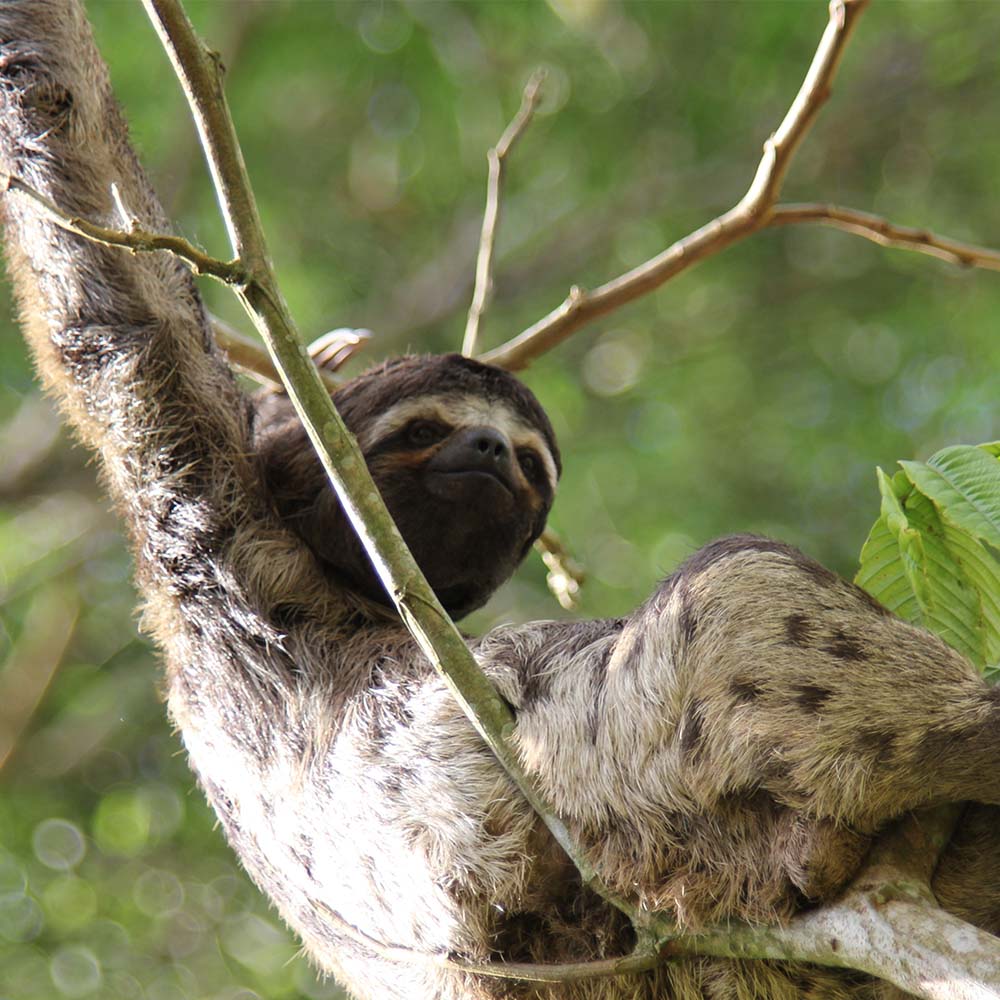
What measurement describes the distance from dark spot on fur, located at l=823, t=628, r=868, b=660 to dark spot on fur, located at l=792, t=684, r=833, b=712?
0.12 m

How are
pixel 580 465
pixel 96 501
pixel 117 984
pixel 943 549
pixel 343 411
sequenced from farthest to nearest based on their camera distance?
1. pixel 580 465
2. pixel 117 984
3. pixel 96 501
4. pixel 343 411
5. pixel 943 549

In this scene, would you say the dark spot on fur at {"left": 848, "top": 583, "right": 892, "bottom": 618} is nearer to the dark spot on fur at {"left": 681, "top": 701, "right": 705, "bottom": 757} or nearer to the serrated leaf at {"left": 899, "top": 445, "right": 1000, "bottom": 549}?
the serrated leaf at {"left": 899, "top": 445, "right": 1000, "bottom": 549}

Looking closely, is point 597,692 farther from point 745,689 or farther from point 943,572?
point 943,572

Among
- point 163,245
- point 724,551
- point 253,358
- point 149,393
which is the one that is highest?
point 163,245

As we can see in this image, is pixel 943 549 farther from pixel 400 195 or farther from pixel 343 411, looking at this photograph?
pixel 400 195

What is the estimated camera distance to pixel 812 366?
615 inches

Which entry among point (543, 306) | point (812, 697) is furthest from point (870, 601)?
point (543, 306)

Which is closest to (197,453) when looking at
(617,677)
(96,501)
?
(617,677)

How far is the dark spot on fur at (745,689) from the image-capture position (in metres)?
3.99

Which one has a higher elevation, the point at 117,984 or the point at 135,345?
the point at 135,345

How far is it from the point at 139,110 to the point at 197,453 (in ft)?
27.0

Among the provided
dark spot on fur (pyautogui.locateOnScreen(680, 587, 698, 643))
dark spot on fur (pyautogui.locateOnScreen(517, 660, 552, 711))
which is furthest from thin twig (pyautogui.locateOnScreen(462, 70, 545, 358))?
dark spot on fur (pyautogui.locateOnScreen(680, 587, 698, 643))

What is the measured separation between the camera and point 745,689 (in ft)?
13.2

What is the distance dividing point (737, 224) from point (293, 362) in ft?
9.73
